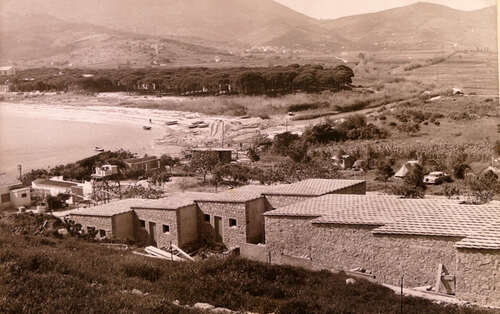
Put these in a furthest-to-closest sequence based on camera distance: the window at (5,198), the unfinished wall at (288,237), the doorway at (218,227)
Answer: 1. the window at (5,198)
2. the doorway at (218,227)
3. the unfinished wall at (288,237)

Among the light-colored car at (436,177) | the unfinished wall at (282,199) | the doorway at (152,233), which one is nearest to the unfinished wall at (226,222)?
the unfinished wall at (282,199)

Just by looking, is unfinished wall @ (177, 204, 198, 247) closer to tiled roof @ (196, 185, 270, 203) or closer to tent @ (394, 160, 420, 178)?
tiled roof @ (196, 185, 270, 203)

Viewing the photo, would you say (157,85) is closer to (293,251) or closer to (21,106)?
(21,106)

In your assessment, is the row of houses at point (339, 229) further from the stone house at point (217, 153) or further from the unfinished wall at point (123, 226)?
the stone house at point (217, 153)

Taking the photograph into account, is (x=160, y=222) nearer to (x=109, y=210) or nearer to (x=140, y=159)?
(x=109, y=210)

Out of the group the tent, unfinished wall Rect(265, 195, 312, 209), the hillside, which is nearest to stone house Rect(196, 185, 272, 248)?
unfinished wall Rect(265, 195, 312, 209)
